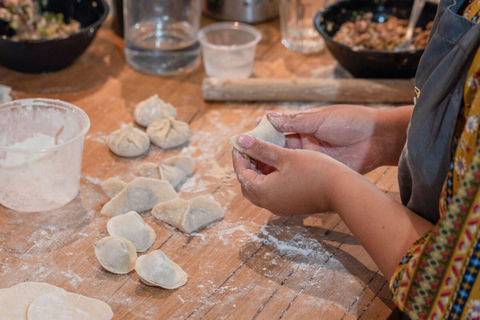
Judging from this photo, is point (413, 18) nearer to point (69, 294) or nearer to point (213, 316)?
point (213, 316)

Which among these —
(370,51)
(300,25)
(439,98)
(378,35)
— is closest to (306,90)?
(370,51)

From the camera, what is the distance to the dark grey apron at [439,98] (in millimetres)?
811

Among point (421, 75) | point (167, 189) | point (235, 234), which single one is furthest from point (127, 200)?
A: point (421, 75)

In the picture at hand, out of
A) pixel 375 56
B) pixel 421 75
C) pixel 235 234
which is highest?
pixel 421 75

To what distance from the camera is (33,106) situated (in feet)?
4.20

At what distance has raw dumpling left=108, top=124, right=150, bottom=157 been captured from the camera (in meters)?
1.37

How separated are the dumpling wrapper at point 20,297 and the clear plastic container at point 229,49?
3.07 ft

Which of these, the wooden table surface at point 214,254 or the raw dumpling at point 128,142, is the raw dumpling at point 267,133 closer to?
the wooden table surface at point 214,254

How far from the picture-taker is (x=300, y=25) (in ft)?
6.46

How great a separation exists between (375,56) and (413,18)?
0.27 meters

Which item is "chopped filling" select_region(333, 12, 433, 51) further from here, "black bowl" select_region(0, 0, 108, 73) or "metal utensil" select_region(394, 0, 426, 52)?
"black bowl" select_region(0, 0, 108, 73)

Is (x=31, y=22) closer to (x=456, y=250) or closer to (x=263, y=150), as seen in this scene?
(x=263, y=150)

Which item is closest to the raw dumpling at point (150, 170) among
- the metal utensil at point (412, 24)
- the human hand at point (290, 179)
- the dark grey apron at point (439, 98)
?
the human hand at point (290, 179)

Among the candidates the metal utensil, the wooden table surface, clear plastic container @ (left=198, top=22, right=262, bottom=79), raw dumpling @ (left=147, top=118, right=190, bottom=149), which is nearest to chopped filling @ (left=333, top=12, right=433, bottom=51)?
the metal utensil
